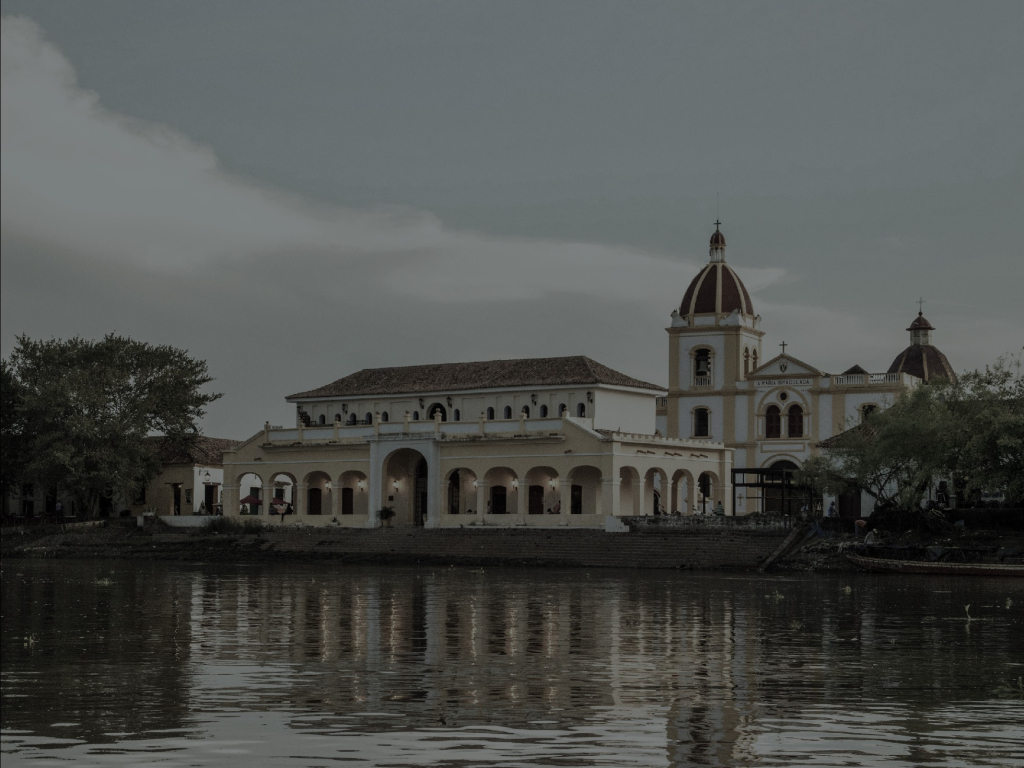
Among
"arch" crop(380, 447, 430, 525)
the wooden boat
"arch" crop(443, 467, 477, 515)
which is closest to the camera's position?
the wooden boat

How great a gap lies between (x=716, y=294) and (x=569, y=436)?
61.9ft

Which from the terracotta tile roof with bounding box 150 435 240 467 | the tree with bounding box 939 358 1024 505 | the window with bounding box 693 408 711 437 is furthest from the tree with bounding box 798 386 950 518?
the terracotta tile roof with bounding box 150 435 240 467

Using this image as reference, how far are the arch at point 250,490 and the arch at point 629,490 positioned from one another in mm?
19209

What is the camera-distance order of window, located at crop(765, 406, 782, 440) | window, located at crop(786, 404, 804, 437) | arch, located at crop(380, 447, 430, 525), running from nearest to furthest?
arch, located at crop(380, 447, 430, 525)
window, located at crop(786, 404, 804, 437)
window, located at crop(765, 406, 782, 440)

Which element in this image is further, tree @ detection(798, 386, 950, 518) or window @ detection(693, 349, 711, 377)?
window @ detection(693, 349, 711, 377)

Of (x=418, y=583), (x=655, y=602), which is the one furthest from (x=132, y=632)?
(x=418, y=583)

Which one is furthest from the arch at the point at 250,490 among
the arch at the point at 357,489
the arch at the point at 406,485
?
the arch at the point at 406,485

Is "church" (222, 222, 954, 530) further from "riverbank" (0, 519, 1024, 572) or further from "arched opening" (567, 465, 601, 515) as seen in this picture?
"riverbank" (0, 519, 1024, 572)

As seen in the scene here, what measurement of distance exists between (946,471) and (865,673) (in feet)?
121

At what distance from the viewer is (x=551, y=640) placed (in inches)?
861

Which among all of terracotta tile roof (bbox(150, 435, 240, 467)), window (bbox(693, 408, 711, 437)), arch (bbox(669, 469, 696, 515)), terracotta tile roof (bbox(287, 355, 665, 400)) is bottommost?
arch (bbox(669, 469, 696, 515))

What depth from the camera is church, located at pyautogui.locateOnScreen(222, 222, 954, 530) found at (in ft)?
213

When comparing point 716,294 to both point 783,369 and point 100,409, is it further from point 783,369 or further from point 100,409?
point 100,409

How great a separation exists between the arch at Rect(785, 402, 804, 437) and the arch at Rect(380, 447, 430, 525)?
18977mm
